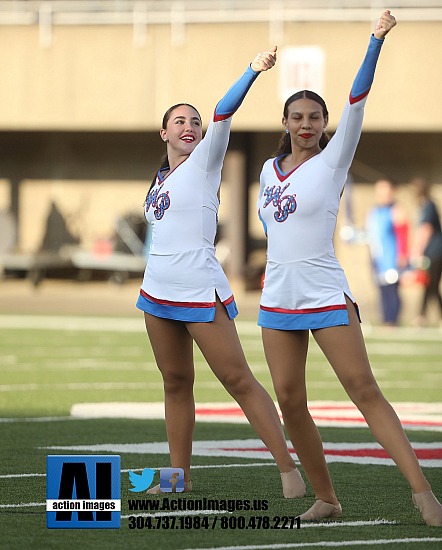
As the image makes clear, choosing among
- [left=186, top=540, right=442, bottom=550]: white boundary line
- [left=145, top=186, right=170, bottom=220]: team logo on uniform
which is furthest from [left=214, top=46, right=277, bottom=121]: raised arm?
[left=186, top=540, right=442, bottom=550]: white boundary line

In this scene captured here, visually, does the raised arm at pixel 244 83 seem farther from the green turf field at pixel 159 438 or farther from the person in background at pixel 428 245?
the person in background at pixel 428 245

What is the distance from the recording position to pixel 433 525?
6496mm

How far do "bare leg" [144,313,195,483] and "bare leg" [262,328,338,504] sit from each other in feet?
2.82

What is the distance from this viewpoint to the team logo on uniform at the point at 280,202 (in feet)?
22.3

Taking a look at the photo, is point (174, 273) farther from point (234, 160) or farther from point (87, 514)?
point (234, 160)

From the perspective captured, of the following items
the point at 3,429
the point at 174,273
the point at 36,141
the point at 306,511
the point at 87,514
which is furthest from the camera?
the point at 36,141

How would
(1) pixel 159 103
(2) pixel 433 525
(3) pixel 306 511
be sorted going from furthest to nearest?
(1) pixel 159 103 → (3) pixel 306 511 → (2) pixel 433 525

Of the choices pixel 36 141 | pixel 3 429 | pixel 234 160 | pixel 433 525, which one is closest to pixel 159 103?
pixel 234 160

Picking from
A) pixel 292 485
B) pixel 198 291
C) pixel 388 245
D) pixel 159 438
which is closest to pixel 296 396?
pixel 292 485

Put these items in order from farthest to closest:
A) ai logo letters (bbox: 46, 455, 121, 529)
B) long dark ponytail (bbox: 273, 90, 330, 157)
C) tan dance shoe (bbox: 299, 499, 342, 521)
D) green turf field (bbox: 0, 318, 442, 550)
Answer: long dark ponytail (bbox: 273, 90, 330, 157) → tan dance shoe (bbox: 299, 499, 342, 521) → green turf field (bbox: 0, 318, 442, 550) → ai logo letters (bbox: 46, 455, 121, 529)

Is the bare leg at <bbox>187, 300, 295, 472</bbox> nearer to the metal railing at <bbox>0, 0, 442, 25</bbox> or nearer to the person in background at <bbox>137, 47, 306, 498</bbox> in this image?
the person in background at <bbox>137, 47, 306, 498</bbox>

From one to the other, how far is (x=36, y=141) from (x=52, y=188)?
1.11 meters

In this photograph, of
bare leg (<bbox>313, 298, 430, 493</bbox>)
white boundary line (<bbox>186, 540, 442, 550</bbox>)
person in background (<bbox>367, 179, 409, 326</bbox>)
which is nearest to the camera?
white boundary line (<bbox>186, 540, 442, 550</bbox>)

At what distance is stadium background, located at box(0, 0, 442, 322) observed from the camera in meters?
27.9
